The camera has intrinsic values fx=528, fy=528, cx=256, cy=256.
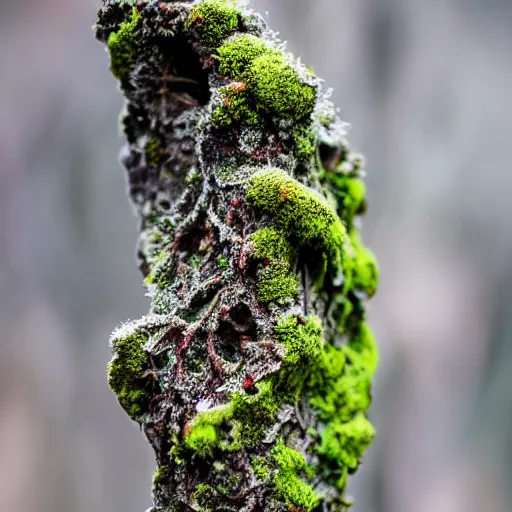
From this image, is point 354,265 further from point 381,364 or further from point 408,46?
point 408,46

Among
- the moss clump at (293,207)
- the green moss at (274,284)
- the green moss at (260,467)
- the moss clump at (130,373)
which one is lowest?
the green moss at (260,467)

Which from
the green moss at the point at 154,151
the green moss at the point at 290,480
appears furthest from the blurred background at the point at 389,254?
the green moss at the point at 290,480

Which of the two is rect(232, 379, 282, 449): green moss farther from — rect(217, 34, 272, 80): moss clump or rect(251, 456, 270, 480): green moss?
rect(217, 34, 272, 80): moss clump

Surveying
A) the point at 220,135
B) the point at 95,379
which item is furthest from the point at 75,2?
the point at 220,135

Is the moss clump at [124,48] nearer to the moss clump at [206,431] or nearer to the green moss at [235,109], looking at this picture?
the green moss at [235,109]

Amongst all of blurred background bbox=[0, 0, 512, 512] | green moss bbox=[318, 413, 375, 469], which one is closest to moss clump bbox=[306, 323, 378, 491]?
green moss bbox=[318, 413, 375, 469]

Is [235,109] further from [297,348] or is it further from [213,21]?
[297,348]

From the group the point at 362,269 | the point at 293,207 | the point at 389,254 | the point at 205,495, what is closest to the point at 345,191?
the point at 362,269
